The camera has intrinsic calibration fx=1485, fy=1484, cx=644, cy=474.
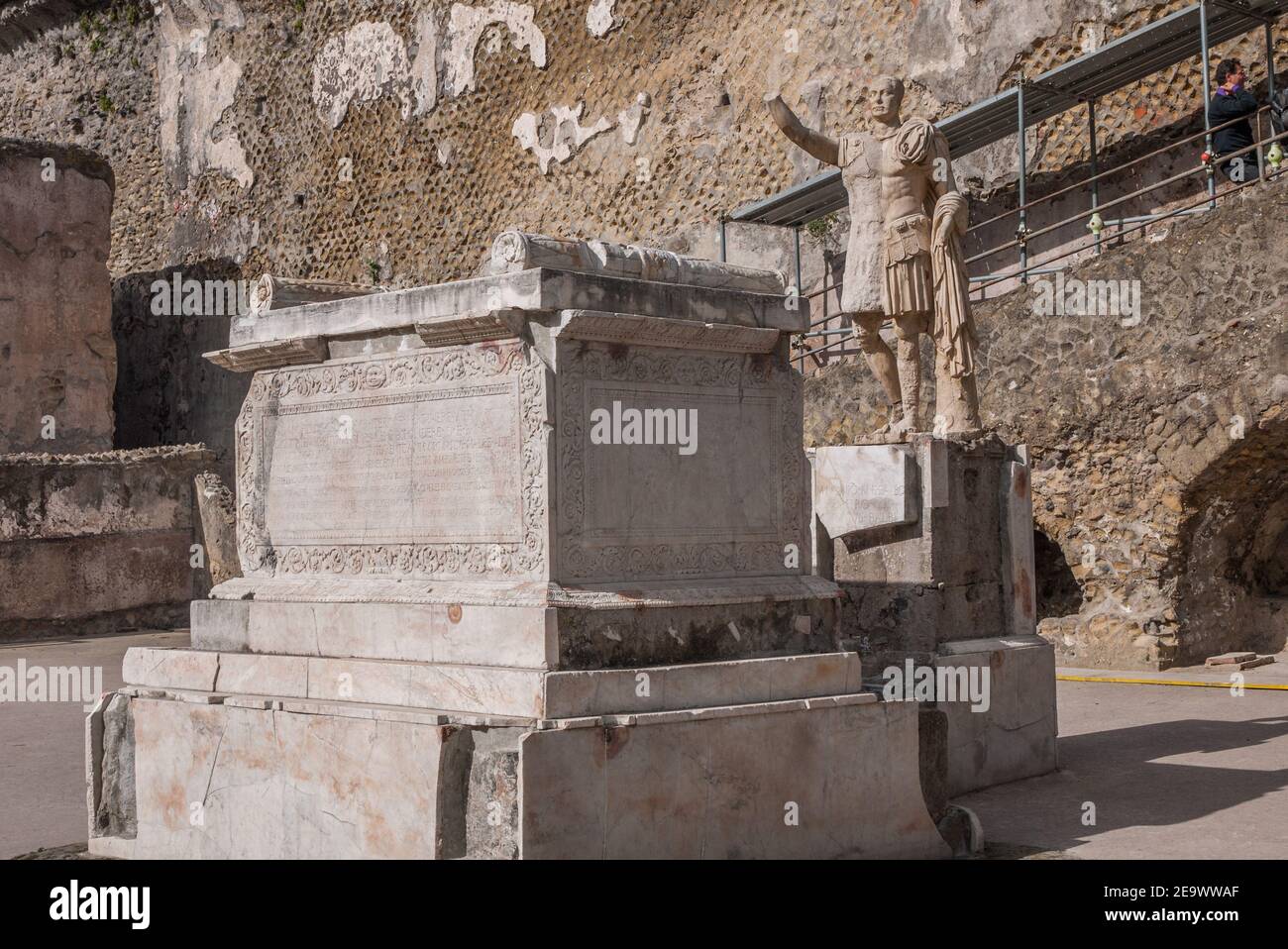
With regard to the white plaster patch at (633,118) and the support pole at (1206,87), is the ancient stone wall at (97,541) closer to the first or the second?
the white plaster patch at (633,118)

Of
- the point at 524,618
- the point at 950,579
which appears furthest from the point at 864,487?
the point at 524,618

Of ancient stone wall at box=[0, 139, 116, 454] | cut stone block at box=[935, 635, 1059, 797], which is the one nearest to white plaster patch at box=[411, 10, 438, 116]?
ancient stone wall at box=[0, 139, 116, 454]

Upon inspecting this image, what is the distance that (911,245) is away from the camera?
7.19 m

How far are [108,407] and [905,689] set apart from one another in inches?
524

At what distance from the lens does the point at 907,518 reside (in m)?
6.32

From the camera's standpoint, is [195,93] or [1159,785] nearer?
[1159,785]

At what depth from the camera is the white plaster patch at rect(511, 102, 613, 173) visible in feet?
59.9

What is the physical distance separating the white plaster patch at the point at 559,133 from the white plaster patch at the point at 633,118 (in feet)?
0.70

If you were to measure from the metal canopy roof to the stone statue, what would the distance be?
5.23 metres

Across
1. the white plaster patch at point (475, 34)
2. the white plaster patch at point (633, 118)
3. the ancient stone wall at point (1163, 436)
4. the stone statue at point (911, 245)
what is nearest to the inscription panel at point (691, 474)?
the stone statue at point (911, 245)

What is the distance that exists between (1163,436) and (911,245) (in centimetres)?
344

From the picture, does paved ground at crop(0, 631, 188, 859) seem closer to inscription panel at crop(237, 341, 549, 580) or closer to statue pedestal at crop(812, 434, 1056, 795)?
inscription panel at crop(237, 341, 549, 580)

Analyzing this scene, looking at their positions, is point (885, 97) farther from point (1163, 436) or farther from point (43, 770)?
point (43, 770)
